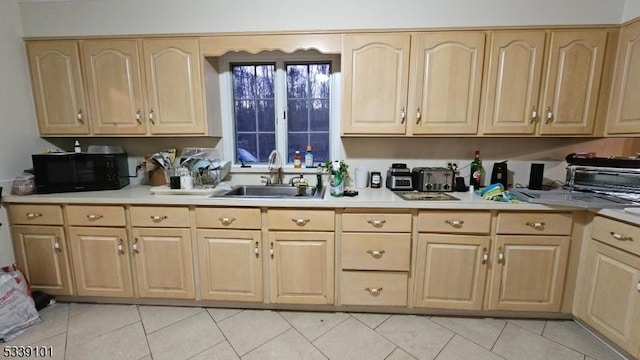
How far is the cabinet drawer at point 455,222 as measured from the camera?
172 cm

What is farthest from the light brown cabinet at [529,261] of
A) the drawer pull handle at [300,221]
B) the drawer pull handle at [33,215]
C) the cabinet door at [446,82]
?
the drawer pull handle at [33,215]

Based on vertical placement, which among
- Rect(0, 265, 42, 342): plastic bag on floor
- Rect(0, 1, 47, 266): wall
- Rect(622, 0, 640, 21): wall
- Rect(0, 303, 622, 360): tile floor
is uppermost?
Rect(622, 0, 640, 21): wall

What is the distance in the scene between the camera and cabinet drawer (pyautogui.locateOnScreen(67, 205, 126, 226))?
1864 mm

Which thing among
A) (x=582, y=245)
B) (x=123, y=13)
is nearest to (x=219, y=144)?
(x=123, y=13)

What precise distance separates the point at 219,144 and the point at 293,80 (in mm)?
856

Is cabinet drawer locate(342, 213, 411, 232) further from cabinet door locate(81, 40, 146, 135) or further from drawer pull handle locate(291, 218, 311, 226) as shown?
cabinet door locate(81, 40, 146, 135)

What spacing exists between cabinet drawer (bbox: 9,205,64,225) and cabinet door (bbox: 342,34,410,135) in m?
2.12

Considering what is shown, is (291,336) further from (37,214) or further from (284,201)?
(37,214)

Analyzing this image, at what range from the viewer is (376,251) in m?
1.79

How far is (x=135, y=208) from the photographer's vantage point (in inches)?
73.0

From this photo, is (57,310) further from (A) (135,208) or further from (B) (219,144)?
(B) (219,144)

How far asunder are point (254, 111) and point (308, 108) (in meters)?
0.48

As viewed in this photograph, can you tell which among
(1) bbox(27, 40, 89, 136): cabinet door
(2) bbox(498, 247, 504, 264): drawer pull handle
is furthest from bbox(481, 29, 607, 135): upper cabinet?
(1) bbox(27, 40, 89, 136): cabinet door

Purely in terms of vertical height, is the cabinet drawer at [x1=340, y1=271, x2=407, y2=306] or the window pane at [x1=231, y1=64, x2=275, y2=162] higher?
the window pane at [x1=231, y1=64, x2=275, y2=162]
